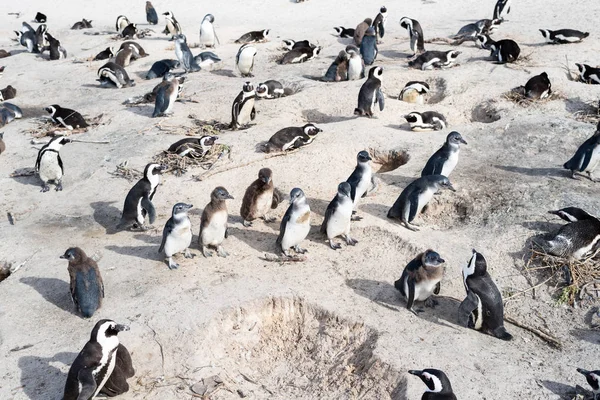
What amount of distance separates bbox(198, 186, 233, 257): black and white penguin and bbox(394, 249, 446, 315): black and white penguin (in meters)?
2.05

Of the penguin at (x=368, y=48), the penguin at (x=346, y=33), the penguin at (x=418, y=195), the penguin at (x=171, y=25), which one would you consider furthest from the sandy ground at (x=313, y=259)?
the penguin at (x=171, y=25)

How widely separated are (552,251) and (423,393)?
2431mm

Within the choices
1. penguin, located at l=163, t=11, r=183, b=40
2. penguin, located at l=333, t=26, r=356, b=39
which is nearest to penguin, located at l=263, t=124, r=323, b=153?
penguin, located at l=333, t=26, r=356, b=39

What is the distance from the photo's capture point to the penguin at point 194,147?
869 cm

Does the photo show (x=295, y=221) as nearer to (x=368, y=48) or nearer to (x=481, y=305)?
(x=481, y=305)

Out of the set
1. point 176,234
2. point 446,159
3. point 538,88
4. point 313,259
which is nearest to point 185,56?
point 538,88

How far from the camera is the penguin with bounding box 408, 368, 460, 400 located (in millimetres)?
4207

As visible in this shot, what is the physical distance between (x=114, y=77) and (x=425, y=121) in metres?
6.71

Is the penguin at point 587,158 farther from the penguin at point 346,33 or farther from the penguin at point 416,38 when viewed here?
the penguin at point 346,33

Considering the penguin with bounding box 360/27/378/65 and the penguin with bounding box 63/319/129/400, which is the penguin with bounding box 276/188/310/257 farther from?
the penguin with bounding box 360/27/378/65

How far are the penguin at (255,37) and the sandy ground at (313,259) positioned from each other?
13.6ft

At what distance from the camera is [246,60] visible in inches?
501

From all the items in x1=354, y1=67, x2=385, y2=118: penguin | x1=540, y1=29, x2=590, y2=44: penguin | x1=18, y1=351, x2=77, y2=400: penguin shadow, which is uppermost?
x1=540, y1=29, x2=590, y2=44: penguin

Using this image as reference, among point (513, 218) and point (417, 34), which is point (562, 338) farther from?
point (417, 34)
